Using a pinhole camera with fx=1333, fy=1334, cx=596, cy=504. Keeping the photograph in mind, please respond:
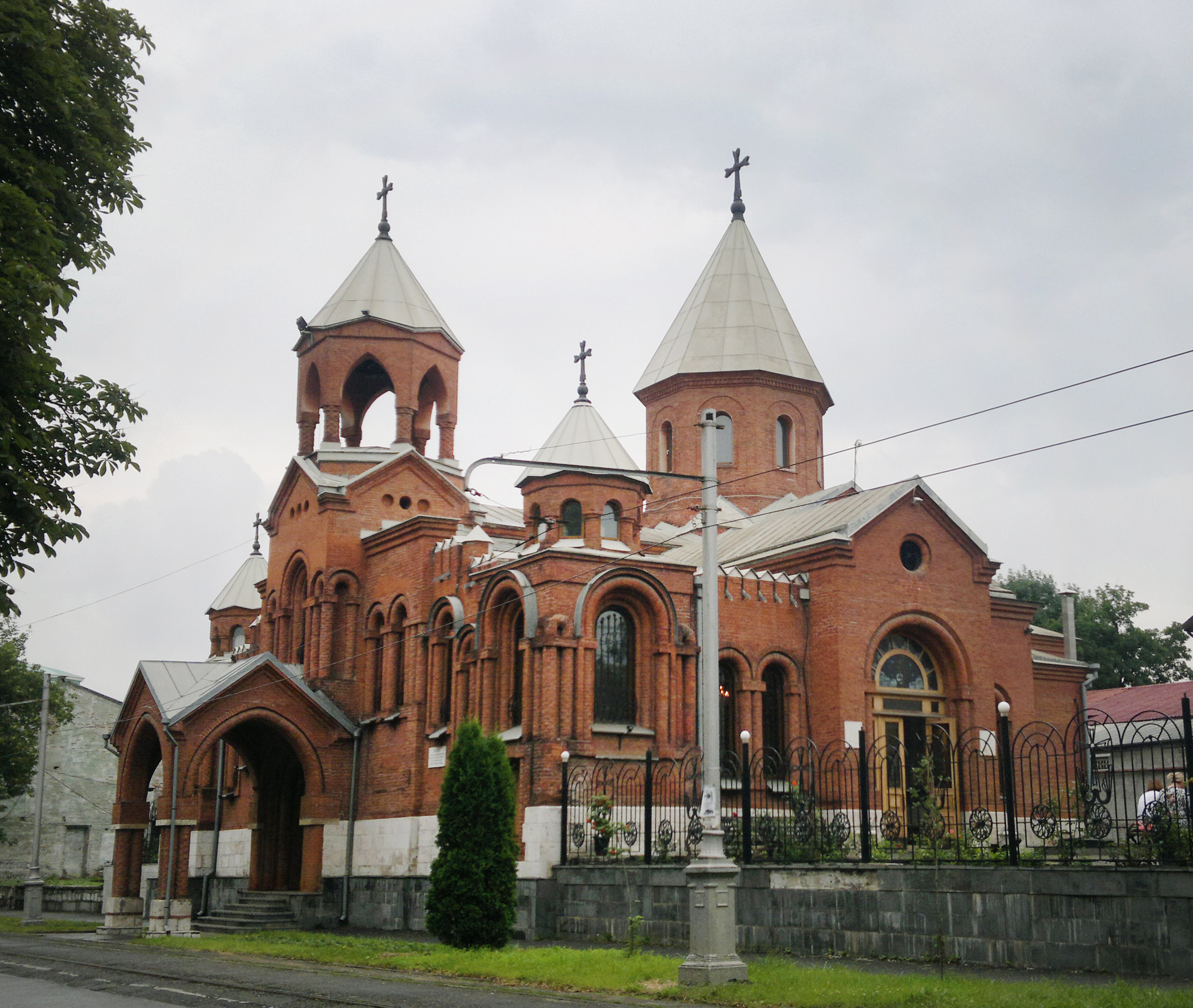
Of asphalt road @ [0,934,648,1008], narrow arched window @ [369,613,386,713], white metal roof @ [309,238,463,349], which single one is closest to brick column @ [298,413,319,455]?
white metal roof @ [309,238,463,349]

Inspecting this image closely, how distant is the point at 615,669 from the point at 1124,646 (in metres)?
34.5

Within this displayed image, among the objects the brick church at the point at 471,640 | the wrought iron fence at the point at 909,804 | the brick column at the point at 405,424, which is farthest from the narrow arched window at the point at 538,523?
the brick column at the point at 405,424

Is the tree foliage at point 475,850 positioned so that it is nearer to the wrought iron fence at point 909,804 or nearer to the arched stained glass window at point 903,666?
the wrought iron fence at point 909,804

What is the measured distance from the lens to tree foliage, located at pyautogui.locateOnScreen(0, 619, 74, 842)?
3956 centimetres

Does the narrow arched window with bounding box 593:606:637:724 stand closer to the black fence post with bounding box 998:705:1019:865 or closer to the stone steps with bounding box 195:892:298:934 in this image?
the stone steps with bounding box 195:892:298:934

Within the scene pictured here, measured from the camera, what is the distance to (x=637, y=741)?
75.8 feet

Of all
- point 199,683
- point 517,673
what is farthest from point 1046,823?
point 199,683

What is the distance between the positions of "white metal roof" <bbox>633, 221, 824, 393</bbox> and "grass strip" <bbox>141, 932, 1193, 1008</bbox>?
18.1m

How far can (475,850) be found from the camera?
58.2 ft

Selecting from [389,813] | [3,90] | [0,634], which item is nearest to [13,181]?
[3,90]

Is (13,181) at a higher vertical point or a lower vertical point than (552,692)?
higher

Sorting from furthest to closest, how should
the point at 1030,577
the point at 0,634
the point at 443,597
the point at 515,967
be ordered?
1. the point at 1030,577
2. the point at 0,634
3. the point at 443,597
4. the point at 515,967

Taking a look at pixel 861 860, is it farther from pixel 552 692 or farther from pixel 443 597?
pixel 443 597

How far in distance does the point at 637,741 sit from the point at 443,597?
5091 mm
